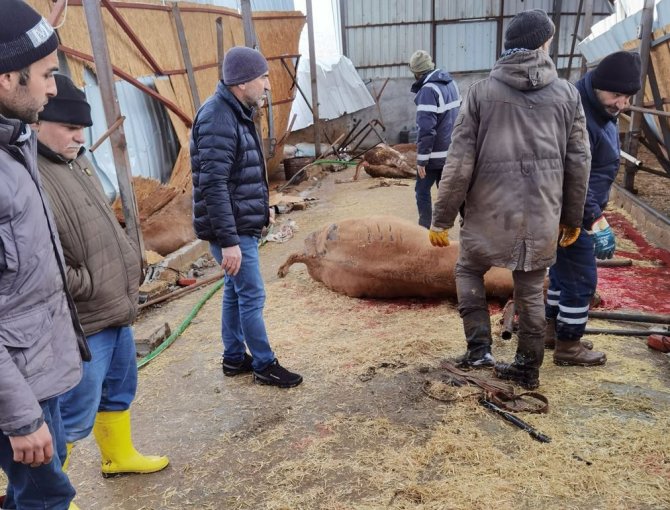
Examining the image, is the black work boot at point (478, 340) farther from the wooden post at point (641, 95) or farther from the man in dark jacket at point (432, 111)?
the wooden post at point (641, 95)

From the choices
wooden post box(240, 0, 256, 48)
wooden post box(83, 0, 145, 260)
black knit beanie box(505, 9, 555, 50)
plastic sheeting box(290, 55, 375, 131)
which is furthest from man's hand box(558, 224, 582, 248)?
plastic sheeting box(290, 55, 375, 131)

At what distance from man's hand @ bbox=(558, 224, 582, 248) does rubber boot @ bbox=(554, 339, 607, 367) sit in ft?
2.20

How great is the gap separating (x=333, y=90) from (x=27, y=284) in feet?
49.8

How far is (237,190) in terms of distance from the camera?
3389 mm

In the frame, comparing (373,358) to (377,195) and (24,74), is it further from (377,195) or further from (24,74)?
(377,195)

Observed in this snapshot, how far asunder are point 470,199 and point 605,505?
1.74 meters

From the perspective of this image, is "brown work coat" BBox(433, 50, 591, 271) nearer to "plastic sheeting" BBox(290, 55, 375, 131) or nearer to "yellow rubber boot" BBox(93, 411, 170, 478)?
"yellow rubber boot" BBox(93, 411, 170, 478)

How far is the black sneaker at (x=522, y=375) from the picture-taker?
3.39m

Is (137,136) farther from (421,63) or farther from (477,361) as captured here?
(477,361)

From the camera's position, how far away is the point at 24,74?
1560mm

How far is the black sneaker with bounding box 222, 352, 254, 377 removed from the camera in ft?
12.7

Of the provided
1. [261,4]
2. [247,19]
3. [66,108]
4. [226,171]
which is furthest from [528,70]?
[261,4]

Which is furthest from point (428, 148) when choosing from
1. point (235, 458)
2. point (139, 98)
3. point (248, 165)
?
point (235, 458)

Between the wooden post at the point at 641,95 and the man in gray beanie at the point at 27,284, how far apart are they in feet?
22.1
